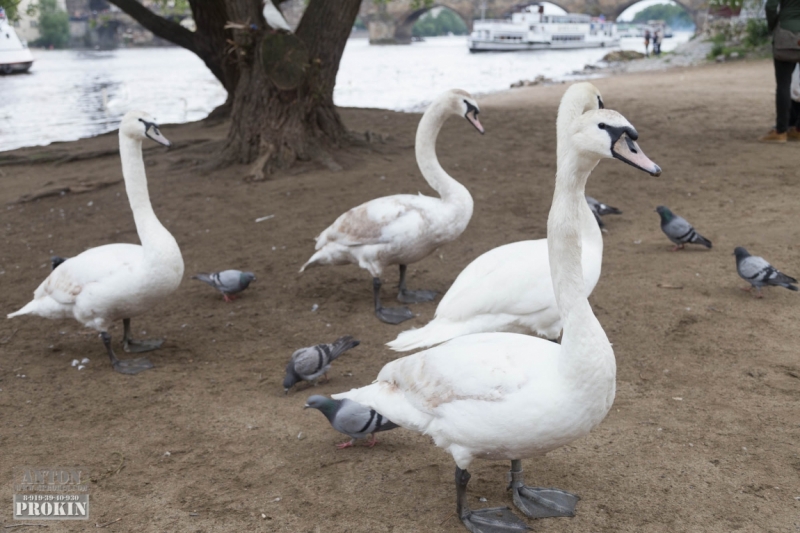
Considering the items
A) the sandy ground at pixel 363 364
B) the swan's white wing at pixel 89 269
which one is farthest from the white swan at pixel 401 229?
the swan's white wing at pixel 89 269

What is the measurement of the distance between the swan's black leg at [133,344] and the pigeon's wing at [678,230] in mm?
4461

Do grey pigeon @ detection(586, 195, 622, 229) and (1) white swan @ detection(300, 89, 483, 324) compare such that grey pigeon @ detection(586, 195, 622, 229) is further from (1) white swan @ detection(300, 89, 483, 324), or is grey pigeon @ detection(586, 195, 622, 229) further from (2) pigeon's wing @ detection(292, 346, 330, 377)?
(2) pigeon's wing @ detection(292, 346, 330, 377)

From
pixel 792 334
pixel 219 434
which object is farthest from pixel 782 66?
pixel 219 434

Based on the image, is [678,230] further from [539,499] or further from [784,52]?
[784,52]

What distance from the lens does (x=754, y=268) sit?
5102 millimetres

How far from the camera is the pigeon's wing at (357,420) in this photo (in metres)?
3.66

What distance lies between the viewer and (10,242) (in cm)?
807

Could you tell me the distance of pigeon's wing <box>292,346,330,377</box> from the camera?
14.6 feet

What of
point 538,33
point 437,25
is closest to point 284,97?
point 538,33

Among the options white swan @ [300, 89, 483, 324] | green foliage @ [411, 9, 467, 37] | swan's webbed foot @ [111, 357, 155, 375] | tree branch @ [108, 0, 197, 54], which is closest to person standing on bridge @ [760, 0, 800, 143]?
white swan @ [300, 89, 483, 324]

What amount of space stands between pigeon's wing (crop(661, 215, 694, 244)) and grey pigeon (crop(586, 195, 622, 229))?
2.84ft

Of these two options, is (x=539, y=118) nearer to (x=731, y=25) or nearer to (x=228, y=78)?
(x=228, y=78)

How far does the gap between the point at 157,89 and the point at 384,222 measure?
2796cm

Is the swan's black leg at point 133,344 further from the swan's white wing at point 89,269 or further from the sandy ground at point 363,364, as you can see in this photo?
the swan's white wing at point 89,269
